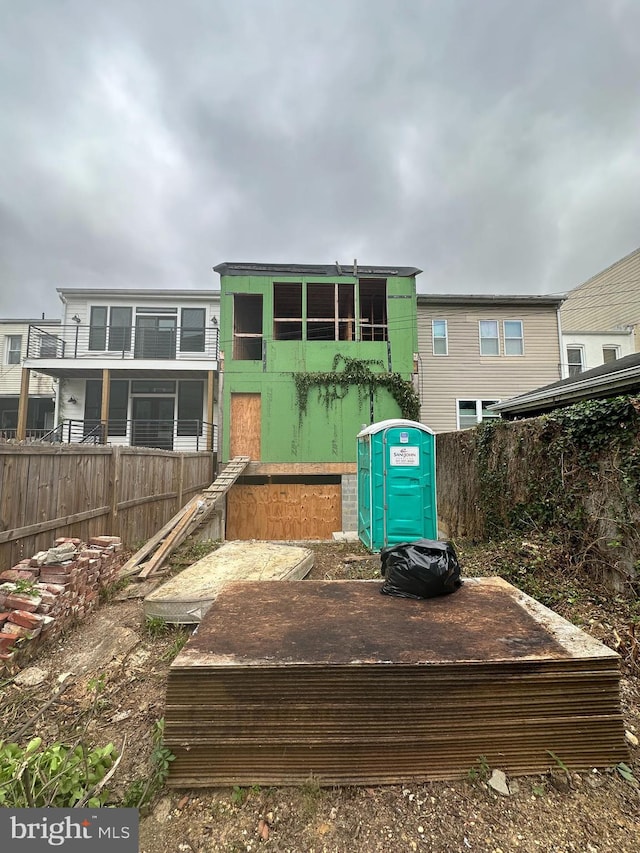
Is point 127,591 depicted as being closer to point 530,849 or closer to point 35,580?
point 35,580

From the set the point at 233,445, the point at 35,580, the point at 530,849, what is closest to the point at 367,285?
the point at 233,445

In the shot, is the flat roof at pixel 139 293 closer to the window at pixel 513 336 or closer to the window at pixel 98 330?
the window at pixel 98 330

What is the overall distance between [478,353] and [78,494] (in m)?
13.0

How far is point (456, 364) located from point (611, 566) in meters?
10.8

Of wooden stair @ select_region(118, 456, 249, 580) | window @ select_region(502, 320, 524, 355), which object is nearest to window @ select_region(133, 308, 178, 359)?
wooden stair @ select_region(118, 456, 249, 580)

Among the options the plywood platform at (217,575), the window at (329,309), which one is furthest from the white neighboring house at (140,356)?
the plywood platform at (217,575)

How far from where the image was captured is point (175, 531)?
6246mm

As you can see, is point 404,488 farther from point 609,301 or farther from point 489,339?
point 609,301

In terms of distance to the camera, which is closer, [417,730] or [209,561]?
[417,730]

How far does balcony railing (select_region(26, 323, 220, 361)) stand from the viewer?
13.3 metres

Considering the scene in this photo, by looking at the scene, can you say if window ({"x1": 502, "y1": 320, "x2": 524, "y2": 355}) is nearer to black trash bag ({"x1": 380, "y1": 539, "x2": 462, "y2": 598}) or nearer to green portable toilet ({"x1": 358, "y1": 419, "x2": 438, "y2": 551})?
green portable toilet ({"x1": 358, "y1": 419, "x2": 438, "y2": 551})

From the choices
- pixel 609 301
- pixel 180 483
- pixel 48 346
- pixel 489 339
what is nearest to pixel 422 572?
pixel 180 483

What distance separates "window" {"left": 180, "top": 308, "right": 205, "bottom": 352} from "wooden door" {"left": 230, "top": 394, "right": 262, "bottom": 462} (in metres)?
3.48

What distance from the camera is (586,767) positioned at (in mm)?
1736
